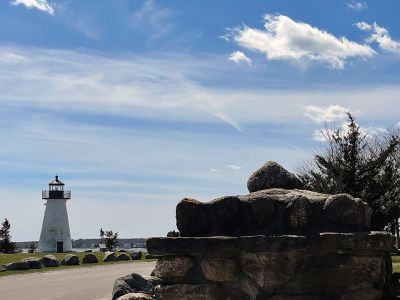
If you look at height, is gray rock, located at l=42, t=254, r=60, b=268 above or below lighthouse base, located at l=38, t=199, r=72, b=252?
below

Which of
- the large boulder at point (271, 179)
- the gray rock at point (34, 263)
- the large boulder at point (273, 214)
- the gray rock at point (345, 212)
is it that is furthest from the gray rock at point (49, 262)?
the gray rock at point (345, 212)

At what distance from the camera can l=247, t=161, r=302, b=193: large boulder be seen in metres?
5.66

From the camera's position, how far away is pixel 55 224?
60.4 meters

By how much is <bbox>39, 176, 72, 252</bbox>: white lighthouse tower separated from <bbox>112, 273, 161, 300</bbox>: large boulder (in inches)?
1965

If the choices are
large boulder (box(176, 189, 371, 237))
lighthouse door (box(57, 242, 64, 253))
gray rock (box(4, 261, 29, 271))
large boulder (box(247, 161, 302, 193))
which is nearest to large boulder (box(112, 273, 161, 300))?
large boulder (box(247, 161, 302, 193))

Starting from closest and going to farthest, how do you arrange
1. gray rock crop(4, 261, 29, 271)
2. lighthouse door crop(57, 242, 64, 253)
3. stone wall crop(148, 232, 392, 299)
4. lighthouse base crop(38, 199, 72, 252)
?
stone wall crop(148, 232, 392, 299) → gray rock crop(4, 261, 29, 271) → lighthouse door crop(57, 242, 64, 253) → lighthouse base crop(38, 199, 72, 252)

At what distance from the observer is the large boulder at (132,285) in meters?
10.8

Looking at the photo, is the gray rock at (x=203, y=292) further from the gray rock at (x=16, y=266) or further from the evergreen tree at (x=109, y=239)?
the evergreen tree at (x=109, y=239)

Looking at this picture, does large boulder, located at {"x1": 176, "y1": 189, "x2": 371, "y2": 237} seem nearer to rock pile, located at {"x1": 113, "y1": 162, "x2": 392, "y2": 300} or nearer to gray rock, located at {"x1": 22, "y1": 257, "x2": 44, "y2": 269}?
rock pile, located at {"x1": 113, "y1": 162, "x2": 392, "y2": 300}

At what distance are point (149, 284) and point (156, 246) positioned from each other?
264 inches

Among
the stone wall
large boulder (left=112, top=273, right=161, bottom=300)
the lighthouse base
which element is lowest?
large boulder (left=112, top=273, right=161, bottom=300)

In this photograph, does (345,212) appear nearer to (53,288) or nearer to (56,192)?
(53,288)

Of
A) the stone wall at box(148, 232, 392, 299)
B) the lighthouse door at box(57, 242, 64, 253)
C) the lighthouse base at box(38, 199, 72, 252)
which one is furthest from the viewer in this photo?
the lighthouse base at box(38, 199, 72, 252)

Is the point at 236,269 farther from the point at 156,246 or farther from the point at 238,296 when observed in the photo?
the point at 156,246
